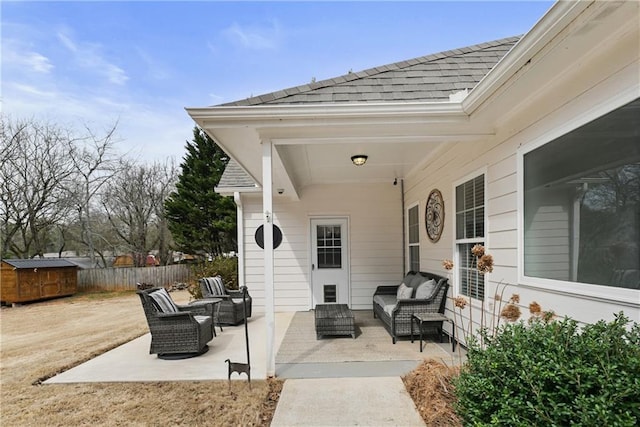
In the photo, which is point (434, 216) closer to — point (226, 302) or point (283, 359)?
point (283, 359)

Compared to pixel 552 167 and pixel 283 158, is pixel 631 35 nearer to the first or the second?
pixel 552 167

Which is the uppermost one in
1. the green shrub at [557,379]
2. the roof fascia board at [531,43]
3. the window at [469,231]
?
the roof fascia board at [531,43]

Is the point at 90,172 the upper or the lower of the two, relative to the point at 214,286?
upper

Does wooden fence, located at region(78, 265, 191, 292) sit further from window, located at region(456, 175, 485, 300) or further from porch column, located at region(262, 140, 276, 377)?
window, located at region(456, 175, 485, 300)

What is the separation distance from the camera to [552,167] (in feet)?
8.99

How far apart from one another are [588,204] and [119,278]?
14.8 metres

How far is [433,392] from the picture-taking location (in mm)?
2914

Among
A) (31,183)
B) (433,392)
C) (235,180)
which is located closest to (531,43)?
(433,392)

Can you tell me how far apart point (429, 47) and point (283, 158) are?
19.4 feet

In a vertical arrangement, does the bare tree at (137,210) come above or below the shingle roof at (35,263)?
above

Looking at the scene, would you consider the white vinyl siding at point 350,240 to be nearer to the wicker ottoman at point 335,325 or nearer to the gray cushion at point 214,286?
the gray cushion at point 214,286

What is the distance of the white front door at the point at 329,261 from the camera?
7.58m

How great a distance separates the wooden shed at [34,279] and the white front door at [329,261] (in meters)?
9.24

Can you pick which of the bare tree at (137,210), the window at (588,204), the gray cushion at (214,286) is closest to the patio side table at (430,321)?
the window at (588,204)
